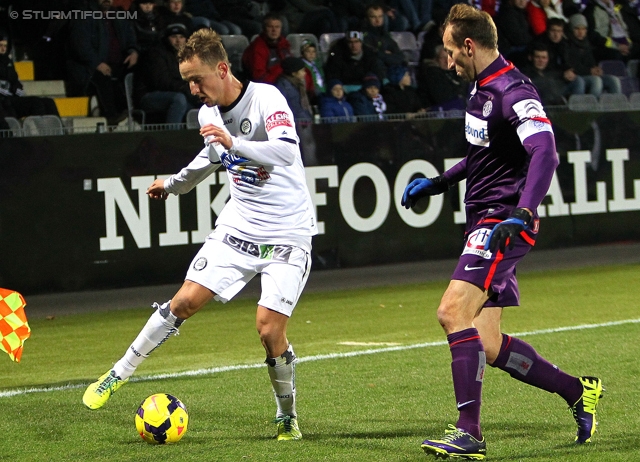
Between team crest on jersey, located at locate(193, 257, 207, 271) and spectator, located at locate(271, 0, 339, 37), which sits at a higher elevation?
spectator, located at locate(271, 0, 339, 37)

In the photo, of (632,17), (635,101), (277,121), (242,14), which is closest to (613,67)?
(635,101)

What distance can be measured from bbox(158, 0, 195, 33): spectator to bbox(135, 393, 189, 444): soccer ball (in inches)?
343

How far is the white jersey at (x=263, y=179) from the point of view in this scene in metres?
5.63

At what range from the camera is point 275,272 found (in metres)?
5.66

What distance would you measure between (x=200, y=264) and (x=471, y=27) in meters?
1.80

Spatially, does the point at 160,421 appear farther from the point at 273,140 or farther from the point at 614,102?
the point at 614,102

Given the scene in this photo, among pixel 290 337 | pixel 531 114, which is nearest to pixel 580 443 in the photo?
pixel 531 114

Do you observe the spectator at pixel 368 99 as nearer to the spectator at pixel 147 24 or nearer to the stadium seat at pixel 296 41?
the stadium seat at pixel 296 41

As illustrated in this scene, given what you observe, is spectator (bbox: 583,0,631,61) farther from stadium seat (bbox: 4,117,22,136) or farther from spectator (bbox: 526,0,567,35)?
stadium seat (bbox: 4,117,22,136)

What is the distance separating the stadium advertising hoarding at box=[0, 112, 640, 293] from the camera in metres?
11.7

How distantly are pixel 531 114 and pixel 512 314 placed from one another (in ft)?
19.3

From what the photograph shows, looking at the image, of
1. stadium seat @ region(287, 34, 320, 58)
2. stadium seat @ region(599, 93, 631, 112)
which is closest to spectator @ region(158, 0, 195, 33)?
stadium seat @ region(287, 34, 320, 58)

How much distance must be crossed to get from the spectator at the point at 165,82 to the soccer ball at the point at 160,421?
24.8 ft

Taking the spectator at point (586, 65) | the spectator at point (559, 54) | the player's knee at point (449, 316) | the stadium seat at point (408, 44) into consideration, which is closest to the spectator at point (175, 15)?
the stadium seat at point (408, 44)
